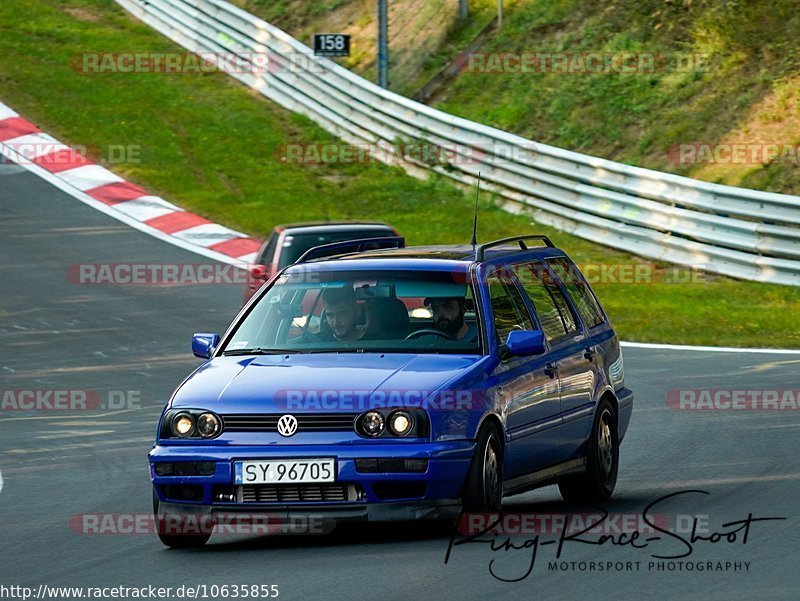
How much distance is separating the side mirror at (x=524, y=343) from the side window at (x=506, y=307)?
0.23 meters

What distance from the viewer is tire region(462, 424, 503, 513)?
834cm

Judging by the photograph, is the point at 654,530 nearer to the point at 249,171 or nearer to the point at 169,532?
the point at 169,532

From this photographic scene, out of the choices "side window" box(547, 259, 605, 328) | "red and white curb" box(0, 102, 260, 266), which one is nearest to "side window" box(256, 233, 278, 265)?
"red and white curb" box(0, 102, 260, 266)

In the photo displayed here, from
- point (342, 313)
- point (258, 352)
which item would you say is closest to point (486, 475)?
point (342, 313)

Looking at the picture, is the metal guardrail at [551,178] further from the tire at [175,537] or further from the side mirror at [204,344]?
the tire at [175,537]

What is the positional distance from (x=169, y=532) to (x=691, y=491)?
327cm

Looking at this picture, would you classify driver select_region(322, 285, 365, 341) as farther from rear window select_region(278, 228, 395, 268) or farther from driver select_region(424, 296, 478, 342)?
rear window select_region(278, 228, 395, 268)

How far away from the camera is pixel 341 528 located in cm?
905

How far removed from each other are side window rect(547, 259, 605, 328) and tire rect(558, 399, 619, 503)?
24.7 inches

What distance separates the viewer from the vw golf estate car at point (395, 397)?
822 centimetres

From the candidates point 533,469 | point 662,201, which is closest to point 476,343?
point 533,469

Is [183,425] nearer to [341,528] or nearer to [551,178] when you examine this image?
[341,528]

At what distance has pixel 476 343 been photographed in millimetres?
9055

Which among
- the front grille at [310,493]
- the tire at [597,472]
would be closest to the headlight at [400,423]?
the front grille at [310,493]
